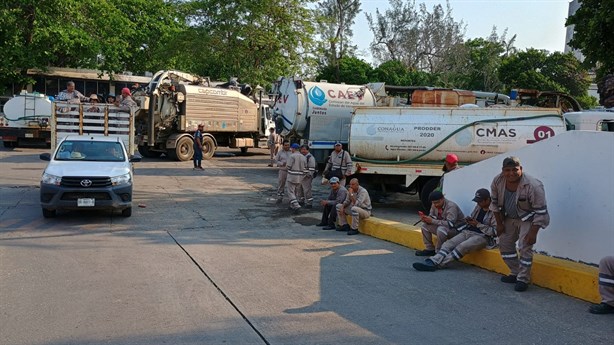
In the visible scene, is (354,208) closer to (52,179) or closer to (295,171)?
(295,171)

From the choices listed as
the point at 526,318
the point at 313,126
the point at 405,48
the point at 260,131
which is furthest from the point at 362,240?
the point at 405,48

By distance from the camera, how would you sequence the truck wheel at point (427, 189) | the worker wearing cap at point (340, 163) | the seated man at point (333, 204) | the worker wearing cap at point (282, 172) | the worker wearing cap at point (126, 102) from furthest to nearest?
the worker wearing cap at point (126, 102) → the worker wearing cap at point (282, 172) → the worker wearing cap at point (340, 163) → the truck wheel at point (427, 189) → the seated man at point (333, 204)

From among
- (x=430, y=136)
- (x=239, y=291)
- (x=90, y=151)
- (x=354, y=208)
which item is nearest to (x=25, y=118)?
(x=90, y=151)

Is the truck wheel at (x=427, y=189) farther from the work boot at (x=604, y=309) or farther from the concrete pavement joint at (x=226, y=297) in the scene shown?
the work boot at (x=604, y=309)

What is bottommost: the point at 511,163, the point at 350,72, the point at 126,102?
the point at 511,163

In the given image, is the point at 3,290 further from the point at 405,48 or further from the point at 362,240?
the point at 405,48

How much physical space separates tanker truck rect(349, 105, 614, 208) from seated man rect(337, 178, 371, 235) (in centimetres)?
283

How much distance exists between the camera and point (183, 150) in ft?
77.0

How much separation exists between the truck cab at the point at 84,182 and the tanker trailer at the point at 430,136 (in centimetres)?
551

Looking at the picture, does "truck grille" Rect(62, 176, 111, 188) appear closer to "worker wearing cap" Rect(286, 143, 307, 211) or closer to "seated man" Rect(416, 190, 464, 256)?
"worker wearing cap" Rect(286, 143, 307, 211)

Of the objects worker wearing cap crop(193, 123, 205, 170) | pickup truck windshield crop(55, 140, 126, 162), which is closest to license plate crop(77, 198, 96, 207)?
pickup truck windshield crop(55, 140, 126, 162)

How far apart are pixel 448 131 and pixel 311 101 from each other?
630cm

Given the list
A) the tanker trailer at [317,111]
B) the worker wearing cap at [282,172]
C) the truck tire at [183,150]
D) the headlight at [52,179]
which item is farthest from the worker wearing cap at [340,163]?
the truck tire at [183,150]

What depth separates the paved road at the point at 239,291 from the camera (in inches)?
215
